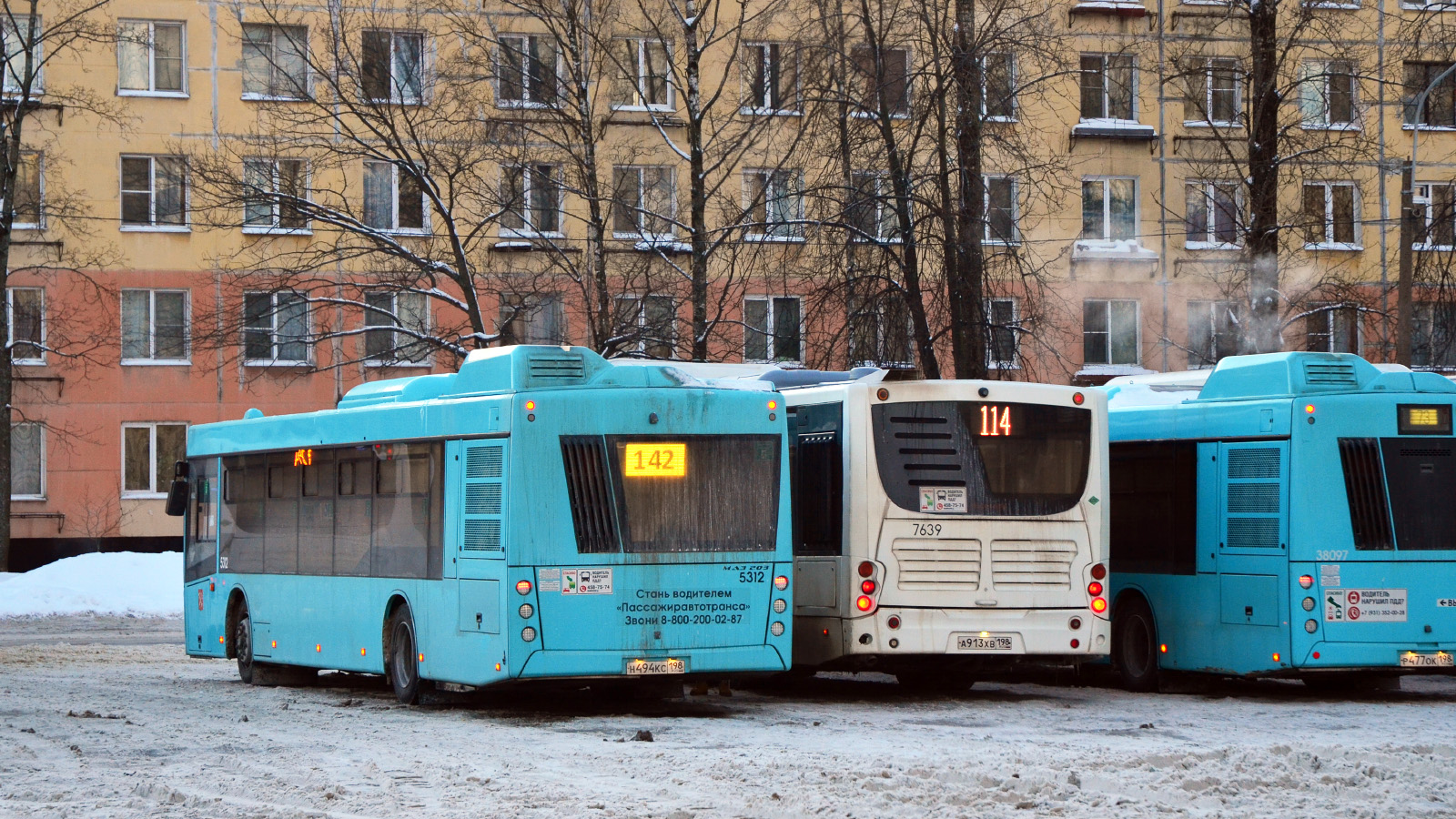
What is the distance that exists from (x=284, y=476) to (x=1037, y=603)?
7466 mm

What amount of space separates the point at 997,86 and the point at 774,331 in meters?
6.95

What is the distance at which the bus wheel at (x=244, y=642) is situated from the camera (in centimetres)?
2119

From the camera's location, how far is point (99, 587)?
122ft

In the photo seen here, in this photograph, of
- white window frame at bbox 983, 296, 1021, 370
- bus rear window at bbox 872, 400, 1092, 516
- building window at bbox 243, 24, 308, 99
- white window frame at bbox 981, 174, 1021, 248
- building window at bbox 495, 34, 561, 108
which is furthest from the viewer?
building window at bbox 243, 24, 308, 99

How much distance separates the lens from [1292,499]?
58.3 feet

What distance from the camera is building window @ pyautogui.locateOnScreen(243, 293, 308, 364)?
3219 cm

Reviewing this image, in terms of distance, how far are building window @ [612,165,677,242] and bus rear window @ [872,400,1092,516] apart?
52.4 feet

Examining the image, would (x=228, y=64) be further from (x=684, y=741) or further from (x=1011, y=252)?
(x=684, y=741)

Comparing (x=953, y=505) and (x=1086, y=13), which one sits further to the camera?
(x=1086, y=13)

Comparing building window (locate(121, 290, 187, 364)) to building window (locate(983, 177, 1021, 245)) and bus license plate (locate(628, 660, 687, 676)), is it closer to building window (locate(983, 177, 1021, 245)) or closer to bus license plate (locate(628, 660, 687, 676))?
building window (locate(983, 177, 1021, 245))

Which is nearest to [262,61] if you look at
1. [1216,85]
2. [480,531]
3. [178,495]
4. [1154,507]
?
[1216,85]

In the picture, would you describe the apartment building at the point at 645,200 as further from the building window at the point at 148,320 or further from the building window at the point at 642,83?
the building window at the point at 642,83

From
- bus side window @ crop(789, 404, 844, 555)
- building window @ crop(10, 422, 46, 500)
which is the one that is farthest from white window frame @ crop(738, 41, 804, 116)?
building window @ crop(10, 422, 46, 500)

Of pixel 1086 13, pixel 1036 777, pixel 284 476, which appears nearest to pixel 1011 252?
pixel 284 476
